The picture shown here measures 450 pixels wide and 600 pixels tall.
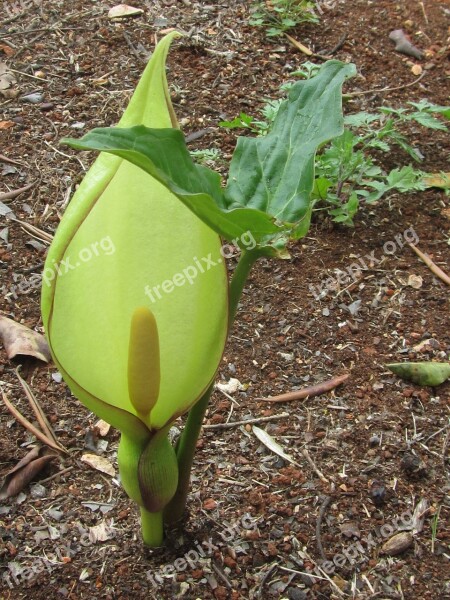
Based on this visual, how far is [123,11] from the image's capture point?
6.46ft

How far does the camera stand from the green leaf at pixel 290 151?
70 centimetres

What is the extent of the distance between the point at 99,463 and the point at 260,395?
267 mm

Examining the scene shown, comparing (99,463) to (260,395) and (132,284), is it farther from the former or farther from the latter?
(132,284)

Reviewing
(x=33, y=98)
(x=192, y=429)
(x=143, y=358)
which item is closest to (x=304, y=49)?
(x=33, y=98)

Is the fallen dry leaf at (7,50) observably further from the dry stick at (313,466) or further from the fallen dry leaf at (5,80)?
the dry stick at (313,466)

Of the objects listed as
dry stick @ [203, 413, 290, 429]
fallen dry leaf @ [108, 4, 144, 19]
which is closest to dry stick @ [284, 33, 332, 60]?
fallen dry leaf @ [108, 4, 144, 19]

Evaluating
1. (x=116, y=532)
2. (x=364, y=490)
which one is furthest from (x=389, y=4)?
(x=116, y=532)

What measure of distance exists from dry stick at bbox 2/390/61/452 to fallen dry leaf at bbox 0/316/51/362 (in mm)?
83

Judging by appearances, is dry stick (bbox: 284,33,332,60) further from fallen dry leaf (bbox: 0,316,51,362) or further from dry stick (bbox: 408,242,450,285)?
fallen dry leaf (bbox: 0,316,51,362)

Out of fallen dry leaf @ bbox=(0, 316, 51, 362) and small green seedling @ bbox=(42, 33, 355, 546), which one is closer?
small green seedling @ bbox=(42, 33, 355, 546)

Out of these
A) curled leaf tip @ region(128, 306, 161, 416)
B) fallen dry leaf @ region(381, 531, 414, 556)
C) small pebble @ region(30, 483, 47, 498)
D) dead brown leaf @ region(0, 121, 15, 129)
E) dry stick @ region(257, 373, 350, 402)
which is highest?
curled leaf tip @ region(128, 306, 161, 416)

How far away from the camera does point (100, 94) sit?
172 centimetres

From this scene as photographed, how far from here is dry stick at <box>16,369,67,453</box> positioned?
1090mm

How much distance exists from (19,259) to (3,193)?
7.6 inches
